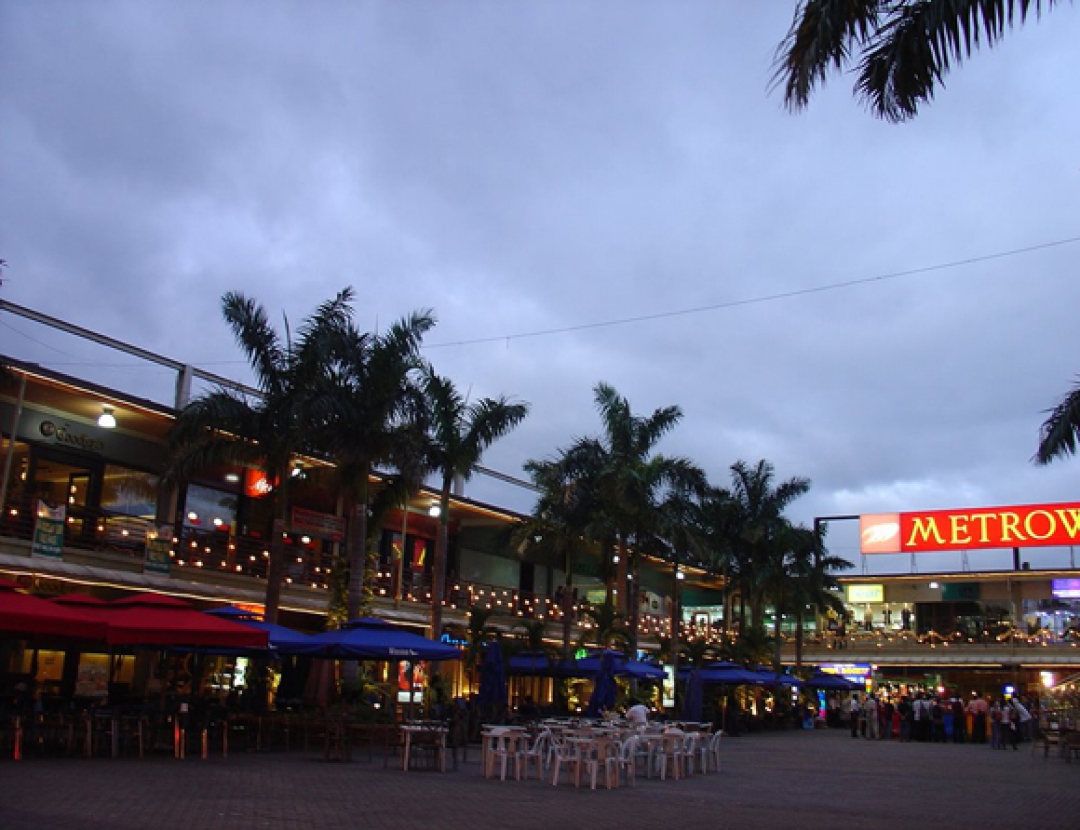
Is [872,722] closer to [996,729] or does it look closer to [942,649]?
[996,729]

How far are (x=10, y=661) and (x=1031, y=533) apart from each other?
43.0 metres

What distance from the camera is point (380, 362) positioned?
22172 mm

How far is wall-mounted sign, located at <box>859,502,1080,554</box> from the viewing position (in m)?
47.7

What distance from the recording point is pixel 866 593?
54812 millimetres

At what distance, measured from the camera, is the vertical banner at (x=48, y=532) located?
771 inches

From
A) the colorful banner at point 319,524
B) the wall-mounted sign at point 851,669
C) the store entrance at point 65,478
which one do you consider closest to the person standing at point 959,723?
the wall-mounted sign at point 851,669

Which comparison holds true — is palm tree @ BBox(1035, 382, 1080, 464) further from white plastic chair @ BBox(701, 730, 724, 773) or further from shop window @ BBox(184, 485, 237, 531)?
shop window @ BBox(184, 485, 237, 531)

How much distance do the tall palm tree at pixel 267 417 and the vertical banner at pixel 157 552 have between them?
5.13ft

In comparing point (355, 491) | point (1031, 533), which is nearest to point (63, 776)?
point (355, 491)

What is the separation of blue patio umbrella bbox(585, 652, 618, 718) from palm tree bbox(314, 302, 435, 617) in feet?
19.2

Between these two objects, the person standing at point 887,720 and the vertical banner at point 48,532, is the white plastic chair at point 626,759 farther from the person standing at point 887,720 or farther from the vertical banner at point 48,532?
the person standing at point 887,720

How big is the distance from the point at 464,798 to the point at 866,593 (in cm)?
4663

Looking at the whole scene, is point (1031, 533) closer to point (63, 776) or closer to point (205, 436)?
point (205, 436)

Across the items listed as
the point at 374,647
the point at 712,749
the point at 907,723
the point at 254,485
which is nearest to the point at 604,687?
the point at 712,749
